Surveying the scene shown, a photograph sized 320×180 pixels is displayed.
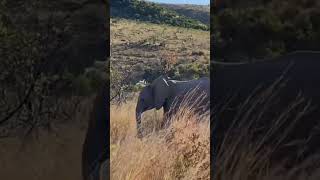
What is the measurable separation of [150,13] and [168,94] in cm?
92

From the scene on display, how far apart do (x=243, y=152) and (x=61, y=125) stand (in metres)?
1.08

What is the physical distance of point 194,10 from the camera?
4453 mm

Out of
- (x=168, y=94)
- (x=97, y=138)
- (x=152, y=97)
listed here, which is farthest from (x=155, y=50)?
(x=97, y=138)

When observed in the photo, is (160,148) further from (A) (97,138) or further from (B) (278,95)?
(B) (278,95)

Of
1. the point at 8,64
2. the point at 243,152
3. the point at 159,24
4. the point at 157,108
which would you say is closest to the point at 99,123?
the point at 8,64

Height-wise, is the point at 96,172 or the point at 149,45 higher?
the point at 149,45

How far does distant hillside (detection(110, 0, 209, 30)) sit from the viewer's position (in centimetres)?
473

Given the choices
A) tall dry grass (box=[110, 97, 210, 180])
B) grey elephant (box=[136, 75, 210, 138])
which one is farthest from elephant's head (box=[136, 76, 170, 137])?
tall dry grass (box=[110, 97, 210, 180])

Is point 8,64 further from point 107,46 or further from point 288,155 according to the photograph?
point 288,155

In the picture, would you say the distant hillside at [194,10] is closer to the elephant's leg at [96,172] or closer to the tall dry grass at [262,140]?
the tall dry grass at [262,140]

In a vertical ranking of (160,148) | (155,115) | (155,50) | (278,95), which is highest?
(155,50)

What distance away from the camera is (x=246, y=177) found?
118 inches

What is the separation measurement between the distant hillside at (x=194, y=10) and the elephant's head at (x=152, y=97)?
2.09 feet

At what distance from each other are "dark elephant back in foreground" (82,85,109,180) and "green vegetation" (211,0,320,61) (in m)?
0.72
